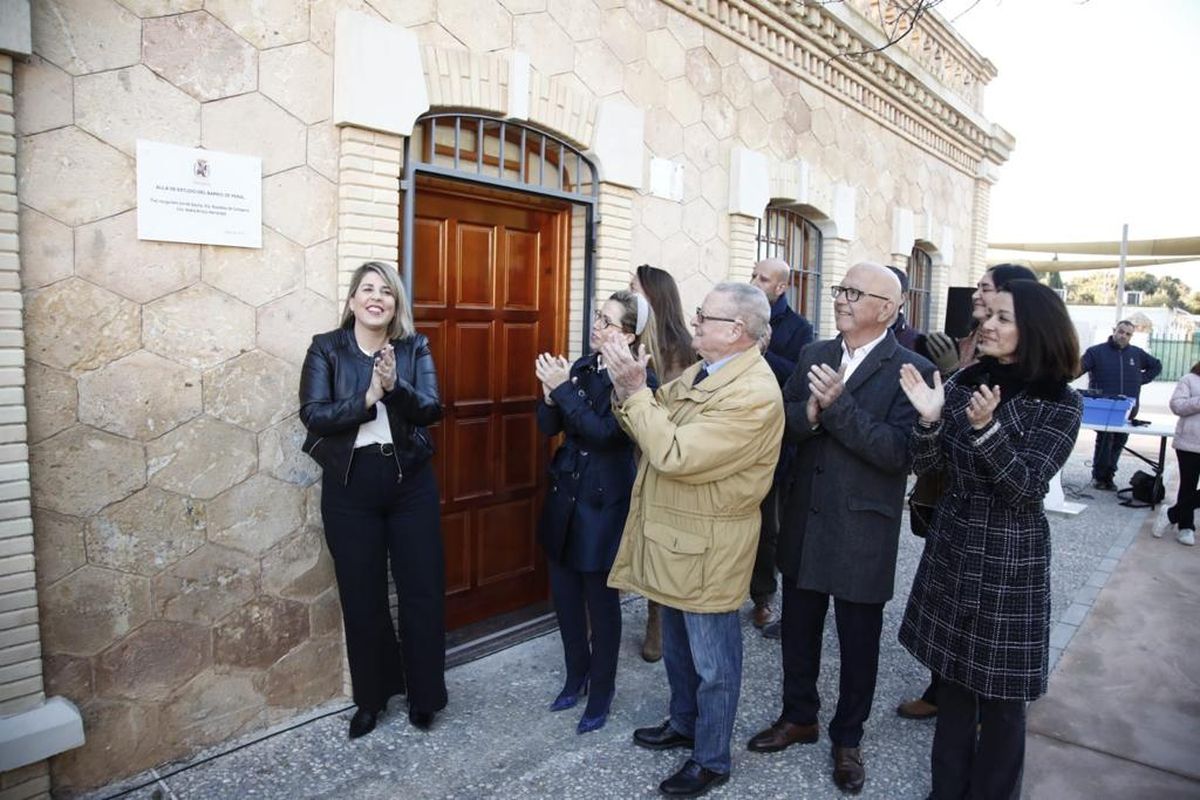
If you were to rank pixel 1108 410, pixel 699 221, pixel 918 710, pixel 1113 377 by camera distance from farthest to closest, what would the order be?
pixel 1113 377 < pixel 1108 410 < pixel 699 221 < pixel 918 710

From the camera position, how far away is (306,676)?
3715 mm

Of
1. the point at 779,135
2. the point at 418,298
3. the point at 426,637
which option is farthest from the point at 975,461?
the point at 779,135

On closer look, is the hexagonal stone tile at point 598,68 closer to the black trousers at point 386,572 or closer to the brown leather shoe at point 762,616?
the black trousers at point 386,572

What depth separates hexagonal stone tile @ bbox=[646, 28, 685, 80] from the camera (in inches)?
202

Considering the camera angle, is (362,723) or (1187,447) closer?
(362,723)

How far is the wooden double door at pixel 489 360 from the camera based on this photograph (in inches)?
169

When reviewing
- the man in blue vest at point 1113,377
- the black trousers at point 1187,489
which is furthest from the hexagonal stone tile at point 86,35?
the man in blue vest at point 1113,377

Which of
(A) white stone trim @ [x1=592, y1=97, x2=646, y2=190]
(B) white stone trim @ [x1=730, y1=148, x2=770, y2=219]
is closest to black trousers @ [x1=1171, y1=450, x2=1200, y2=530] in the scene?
(B) white stone trim @ [x1=730, y1=148, x2=770, y2=219]

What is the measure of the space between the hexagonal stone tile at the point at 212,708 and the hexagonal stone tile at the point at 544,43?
3333 mm

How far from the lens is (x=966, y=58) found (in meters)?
9.71

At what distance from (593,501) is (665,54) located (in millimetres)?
3180

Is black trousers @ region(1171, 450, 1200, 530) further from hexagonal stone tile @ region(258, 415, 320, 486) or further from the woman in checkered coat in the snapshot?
hexagonal stone tile @ region(258, 415, 320, 486)

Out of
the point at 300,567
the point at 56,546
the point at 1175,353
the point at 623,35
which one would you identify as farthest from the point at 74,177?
the point at 1175,353

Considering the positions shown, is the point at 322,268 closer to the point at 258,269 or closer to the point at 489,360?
the point at 258,269
